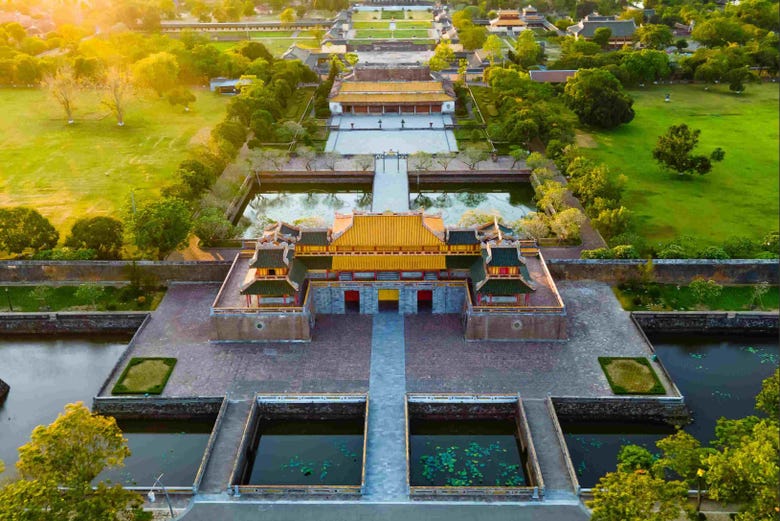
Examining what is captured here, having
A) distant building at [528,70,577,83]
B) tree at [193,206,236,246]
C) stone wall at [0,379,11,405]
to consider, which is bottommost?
stone wall at [0,379,11,405]

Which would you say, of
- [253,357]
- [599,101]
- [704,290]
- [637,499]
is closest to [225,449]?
[253,357]

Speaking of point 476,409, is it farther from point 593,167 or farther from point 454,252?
point 593,167

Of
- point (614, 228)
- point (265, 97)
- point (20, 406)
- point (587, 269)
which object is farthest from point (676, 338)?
point (265, 97)

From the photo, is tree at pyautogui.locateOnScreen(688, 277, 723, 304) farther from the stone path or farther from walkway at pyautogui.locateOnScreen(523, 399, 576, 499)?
the stone path

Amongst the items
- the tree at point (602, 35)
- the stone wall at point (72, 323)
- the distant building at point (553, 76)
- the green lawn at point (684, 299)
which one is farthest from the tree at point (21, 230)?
the tree at point (602, 35)

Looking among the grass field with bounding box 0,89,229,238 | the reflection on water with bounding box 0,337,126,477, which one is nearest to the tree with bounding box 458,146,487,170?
the grass field with bounding box 0,89,229,238

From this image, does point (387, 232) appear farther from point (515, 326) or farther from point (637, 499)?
point (637, 499)
